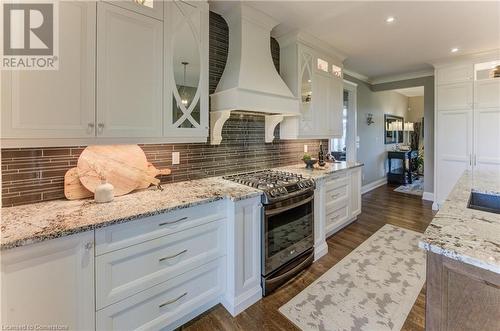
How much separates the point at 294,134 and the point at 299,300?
1933 mm

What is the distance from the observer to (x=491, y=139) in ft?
12.6

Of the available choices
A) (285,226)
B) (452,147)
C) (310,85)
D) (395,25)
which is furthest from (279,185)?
(452,147)

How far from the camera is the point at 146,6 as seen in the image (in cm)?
175

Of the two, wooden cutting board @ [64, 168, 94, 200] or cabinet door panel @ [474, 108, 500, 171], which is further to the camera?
cabinet door panel @ [474, 108, 500, 171]

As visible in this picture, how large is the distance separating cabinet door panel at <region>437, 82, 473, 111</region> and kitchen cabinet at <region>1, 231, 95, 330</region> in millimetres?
5538

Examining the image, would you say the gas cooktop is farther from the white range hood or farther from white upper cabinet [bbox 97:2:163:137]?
white upper cabinet [bbox 97:2:163:137]

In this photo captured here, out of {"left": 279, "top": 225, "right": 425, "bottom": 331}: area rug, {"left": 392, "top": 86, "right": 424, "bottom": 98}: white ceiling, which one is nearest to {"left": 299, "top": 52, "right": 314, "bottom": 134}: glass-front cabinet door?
{"left": 279, "top": 225, "right": 425, "bottom": 331}: area rug

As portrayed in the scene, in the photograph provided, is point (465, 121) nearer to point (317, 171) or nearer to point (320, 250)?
point (317, 171)

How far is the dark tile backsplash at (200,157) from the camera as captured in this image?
1.57 meters

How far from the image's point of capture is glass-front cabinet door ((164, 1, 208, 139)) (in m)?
1.89

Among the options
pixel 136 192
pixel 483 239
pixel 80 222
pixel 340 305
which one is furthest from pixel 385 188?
pixel 80 222

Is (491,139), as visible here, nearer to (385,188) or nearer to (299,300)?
(385,188)

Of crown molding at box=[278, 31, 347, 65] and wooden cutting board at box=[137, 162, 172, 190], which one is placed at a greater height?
crown molding at box=[278, 31, 347, 65]

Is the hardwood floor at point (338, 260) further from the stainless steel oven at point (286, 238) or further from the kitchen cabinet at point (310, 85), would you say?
the kitchen cabinet at point (310, 85)
